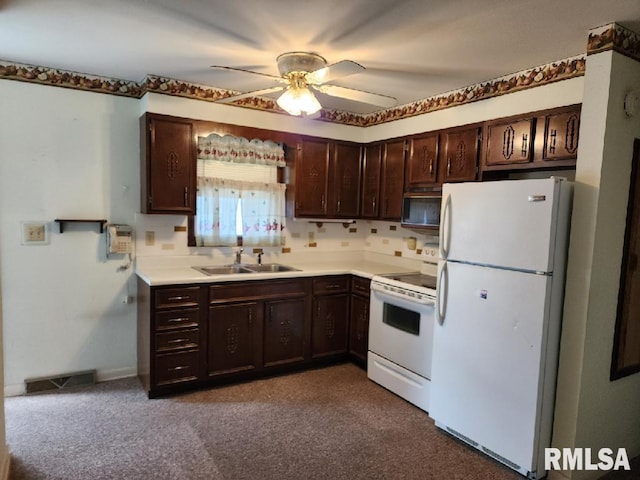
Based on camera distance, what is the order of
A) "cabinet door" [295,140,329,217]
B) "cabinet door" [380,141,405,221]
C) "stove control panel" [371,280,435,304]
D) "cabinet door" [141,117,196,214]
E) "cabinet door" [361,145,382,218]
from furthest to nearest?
"cabinet door" [361,145,382,218]
"cabinet door" [295,140,329,217]
"cabinet door" [380,141,405,221]
"cabinet door" [141,117,196,214]
"stove control panel" [371,280,435,304]

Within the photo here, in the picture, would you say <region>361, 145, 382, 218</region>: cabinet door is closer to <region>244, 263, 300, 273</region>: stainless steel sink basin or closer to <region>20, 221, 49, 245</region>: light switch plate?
<region>244, 263, 300, 273</region>: stainless steel sink basin

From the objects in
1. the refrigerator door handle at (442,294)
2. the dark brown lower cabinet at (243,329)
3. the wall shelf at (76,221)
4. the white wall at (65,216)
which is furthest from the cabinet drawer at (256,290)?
the refrigerator door handle at (442,294)

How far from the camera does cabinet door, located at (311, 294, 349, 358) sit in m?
3.74

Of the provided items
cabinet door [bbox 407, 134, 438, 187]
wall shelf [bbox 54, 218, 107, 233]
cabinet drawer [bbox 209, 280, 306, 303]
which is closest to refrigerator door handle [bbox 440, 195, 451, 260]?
cabinet door [bbox 407, 134, 438, 187]

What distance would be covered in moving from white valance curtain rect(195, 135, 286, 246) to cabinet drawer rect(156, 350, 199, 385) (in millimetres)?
993

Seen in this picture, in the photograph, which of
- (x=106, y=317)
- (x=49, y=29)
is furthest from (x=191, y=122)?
(x=106, y=317)

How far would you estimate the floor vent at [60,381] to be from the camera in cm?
319

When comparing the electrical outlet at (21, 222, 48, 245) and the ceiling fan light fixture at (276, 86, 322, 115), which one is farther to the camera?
the electrical outlet at (21, 222, 48, 245)

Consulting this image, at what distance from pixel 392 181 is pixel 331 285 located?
1.11 meters

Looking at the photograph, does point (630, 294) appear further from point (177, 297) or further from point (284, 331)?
point (177, 297)

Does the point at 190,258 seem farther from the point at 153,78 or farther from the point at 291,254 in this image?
the point at 153,78

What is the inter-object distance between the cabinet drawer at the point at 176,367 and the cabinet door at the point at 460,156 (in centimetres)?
241

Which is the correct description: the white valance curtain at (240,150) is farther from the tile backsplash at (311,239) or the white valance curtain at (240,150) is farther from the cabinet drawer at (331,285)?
the cabinet drawer at (331,285)

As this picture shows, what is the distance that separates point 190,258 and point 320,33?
220 centimetres
